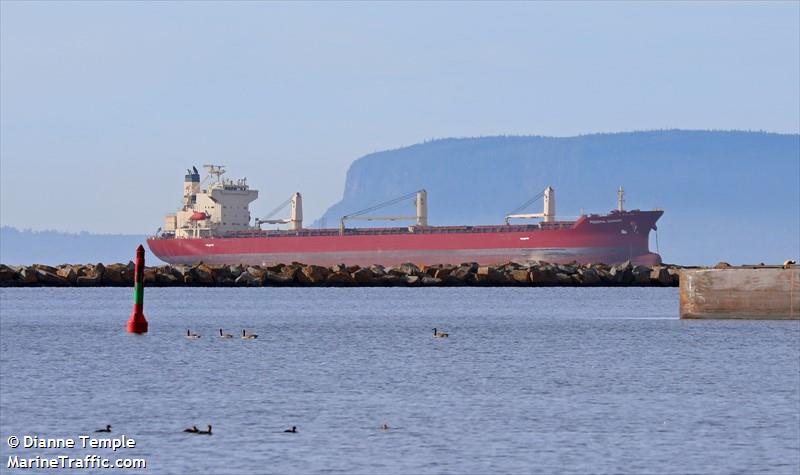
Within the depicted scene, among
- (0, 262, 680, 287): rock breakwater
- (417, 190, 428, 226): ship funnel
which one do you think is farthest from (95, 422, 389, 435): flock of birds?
(417, 190, 428, 226): ship funnel

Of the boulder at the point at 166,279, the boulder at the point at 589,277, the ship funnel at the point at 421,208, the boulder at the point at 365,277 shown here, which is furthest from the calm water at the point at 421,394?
the ship funnel at the point at 421,208

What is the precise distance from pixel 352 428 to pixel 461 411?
7.91 ft

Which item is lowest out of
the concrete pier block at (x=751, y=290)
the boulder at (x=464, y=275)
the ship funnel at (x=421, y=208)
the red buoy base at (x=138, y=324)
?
the red buoy base at (x=138, y=324)

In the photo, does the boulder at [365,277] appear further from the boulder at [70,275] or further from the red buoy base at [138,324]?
the red buoy base at [138,324]

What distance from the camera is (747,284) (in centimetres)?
3875

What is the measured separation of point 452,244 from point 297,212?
61.8 feet

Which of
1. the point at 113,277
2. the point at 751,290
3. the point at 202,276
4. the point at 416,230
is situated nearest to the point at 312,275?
the point at 202,276

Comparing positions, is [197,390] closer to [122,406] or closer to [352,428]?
[122,406]

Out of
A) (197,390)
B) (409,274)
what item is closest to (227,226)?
(409,274)

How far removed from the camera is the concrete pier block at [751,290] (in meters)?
38.3

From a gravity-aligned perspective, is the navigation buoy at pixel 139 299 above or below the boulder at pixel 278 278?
below

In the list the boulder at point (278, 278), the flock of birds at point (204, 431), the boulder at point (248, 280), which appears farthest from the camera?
the boulder at point (248, 280)

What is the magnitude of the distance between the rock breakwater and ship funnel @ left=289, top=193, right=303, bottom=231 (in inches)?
1124

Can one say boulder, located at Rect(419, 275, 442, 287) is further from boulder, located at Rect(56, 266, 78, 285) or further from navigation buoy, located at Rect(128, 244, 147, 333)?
navigation buoy, located at Rect(128, 244, 147, 333)
